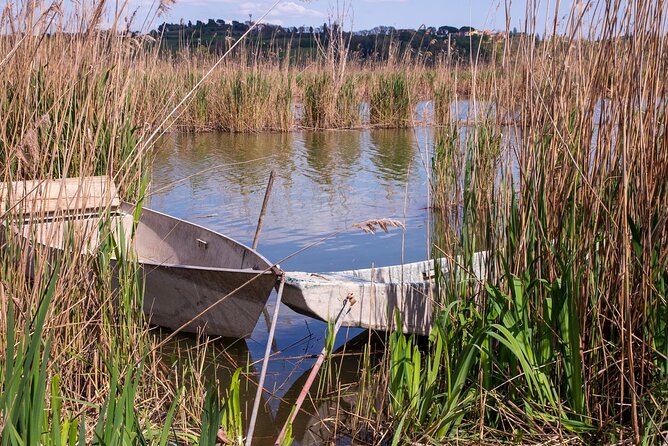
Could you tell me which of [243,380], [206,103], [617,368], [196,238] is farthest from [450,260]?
[206,103]

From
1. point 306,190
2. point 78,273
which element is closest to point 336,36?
point 306,190

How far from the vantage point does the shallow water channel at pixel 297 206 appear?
3495 mm

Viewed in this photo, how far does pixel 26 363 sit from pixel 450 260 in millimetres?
1505

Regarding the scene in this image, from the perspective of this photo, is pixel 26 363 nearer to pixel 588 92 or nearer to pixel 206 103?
pixel 588 92

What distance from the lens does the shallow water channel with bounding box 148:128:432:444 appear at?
3495 mm

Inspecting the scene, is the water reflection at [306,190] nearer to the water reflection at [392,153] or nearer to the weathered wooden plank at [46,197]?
the water reflection at [392,153]

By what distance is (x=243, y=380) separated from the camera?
344 cm

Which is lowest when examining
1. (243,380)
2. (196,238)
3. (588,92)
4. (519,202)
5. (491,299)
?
(243,380)

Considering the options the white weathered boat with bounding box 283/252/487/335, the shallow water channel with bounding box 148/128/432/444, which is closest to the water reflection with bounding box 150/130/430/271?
the shallow water channel with bounding box 148/128/432/444

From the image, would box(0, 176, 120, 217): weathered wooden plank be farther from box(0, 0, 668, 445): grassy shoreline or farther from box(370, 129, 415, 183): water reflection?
box(370, 129, 415, 183): water reflection

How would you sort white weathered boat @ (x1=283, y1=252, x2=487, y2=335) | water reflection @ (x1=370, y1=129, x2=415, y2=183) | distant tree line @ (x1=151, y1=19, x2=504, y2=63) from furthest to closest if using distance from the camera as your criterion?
water reflection @ (x1=370, y1=129, x2=415, y2=183), distant tree line @ (x1=151, y1=19, x2=504, y2=63), white weathered boat @ (x1=283, y1=252, x2=487, y2=335)

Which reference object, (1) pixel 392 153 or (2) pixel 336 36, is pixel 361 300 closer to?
(1) pixel 392 153

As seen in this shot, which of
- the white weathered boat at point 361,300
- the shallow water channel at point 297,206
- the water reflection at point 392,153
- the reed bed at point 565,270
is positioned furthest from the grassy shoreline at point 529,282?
the water reflection at point 392,153

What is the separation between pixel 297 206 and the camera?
7262 millimetres
